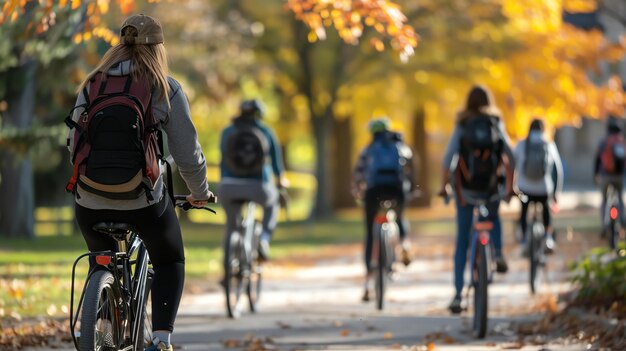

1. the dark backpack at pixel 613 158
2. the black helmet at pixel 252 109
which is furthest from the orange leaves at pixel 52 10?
the dark backpack at pixel 613 158

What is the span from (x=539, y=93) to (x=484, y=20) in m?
2.37

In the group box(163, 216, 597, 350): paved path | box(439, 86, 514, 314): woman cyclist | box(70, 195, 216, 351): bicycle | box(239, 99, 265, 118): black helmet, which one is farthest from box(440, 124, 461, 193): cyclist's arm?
box(70, 195, 216, 351): bicycle

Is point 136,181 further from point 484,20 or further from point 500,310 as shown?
point 484,20

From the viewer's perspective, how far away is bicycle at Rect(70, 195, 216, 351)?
6.01m

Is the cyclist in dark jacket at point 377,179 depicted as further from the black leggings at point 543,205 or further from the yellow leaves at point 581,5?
the yellow leaves at point 581,5

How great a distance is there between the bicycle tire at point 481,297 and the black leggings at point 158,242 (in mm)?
4062

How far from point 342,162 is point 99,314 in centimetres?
3450

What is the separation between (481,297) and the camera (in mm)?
10305

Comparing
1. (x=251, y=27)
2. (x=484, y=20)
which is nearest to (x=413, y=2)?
(x=484, y=20)

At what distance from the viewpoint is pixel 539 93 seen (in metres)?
32.5

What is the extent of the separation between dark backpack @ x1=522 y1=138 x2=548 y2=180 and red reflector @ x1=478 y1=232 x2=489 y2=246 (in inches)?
165

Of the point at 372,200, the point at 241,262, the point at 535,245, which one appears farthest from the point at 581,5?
the point at 241,262

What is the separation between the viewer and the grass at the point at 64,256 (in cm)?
1275

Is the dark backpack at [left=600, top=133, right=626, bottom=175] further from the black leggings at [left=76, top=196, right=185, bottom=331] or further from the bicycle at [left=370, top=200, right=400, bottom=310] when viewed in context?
the black leggings at [left=76, top=196, right=185, bottom=331]
